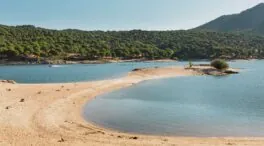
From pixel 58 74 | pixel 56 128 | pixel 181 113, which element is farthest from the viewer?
pixel 58 74

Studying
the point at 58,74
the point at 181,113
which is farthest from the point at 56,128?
the point at 58,74

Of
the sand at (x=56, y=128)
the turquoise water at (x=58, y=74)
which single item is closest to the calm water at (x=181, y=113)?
the sand at (x=56, y=128)

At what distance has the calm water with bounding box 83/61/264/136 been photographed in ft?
83.9

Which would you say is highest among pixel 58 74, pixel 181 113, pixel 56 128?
pixel 56 128

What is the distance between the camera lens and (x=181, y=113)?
3212 cm

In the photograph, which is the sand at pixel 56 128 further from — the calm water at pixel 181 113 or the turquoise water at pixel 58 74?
the turquoise water at pixel 58 74

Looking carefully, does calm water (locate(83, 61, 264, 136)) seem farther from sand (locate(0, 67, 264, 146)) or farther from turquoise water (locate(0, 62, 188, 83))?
turquoise water (locate(0, 62, 188, 83))

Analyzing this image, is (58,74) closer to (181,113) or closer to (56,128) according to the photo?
(181,113)

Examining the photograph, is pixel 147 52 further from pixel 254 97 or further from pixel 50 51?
pixel 254 97

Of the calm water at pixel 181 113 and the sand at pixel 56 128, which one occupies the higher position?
the sand at pixel 56 128

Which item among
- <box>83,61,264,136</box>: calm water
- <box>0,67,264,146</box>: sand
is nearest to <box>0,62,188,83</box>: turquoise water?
<box>83,61,264,136</box>: calm water

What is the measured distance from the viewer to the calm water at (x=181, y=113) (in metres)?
25.6

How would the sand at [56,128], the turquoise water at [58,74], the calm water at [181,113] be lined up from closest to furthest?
the sand at [56,128]
the calm water at [181,113]
the turquoise water at [58,74]

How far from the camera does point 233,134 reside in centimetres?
2405
